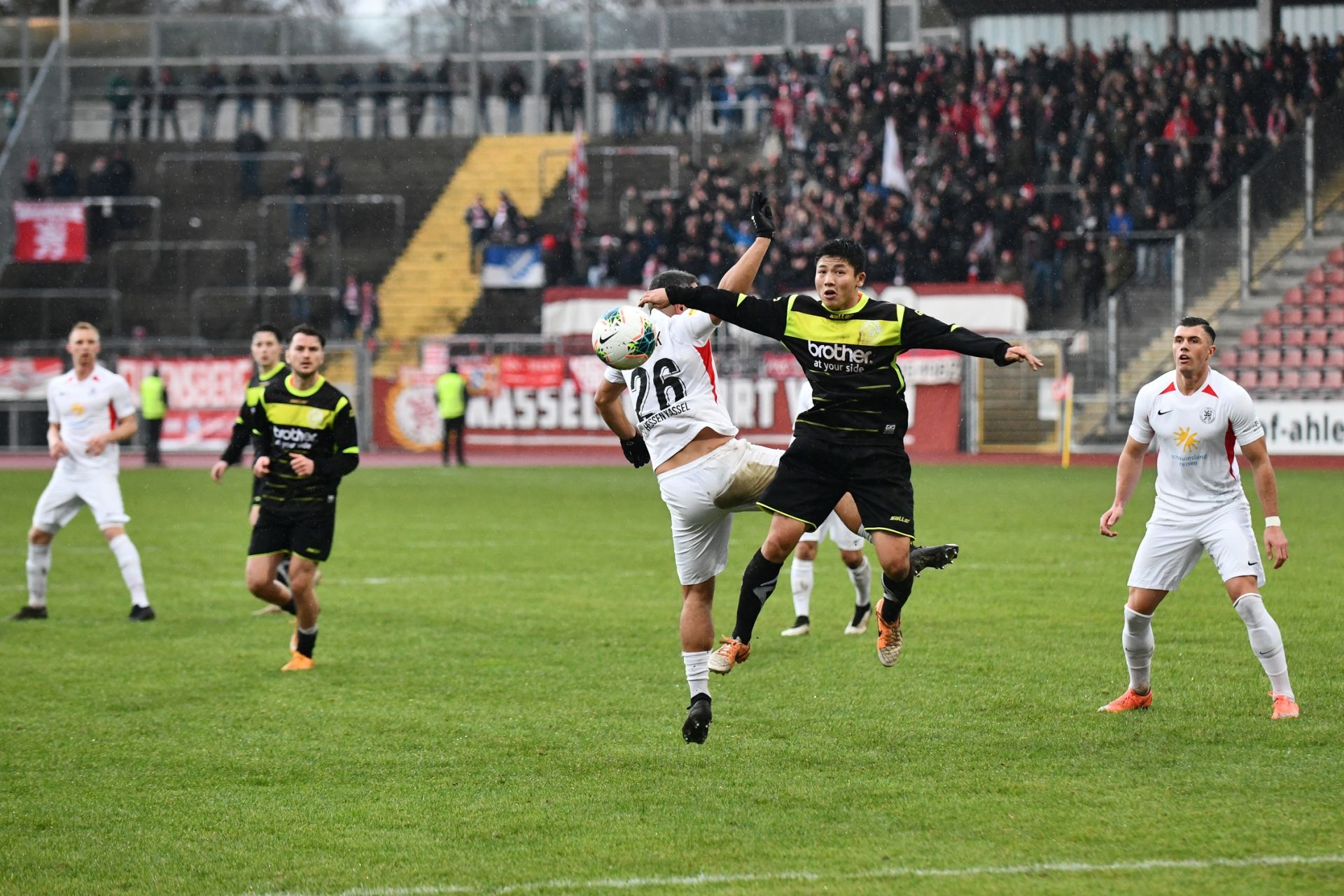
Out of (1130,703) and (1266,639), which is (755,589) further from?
(1266,639)

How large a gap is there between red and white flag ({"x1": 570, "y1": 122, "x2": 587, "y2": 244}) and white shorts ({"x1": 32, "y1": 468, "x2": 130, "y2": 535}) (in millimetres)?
24347

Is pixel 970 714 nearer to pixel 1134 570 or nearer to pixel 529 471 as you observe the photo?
pixel 1134 570

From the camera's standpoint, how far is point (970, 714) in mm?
8133

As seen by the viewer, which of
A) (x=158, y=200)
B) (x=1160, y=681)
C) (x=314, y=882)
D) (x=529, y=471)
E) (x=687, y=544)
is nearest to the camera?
(x=314, y=882)

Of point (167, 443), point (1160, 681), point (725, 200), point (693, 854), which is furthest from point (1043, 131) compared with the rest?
point (693, 854)

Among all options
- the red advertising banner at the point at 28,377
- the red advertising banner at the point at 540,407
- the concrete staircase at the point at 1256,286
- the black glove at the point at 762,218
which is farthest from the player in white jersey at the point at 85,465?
the red advertising banner at the point at 28,377

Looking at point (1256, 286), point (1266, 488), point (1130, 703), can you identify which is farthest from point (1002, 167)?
point (1130, 703)

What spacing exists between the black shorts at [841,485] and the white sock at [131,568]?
21.9ft

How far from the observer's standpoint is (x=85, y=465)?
12.5m

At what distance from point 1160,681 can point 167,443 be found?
1132 inches

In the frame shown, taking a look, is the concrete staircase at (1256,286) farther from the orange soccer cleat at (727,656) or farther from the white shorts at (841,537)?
the orange soccer cleat at (727,656)

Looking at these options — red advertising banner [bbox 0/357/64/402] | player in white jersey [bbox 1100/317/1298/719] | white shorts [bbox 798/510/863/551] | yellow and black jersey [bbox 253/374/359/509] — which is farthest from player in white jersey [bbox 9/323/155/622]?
red advertising banner [bbox 0/357/64/402]

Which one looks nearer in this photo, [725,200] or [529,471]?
[529,471]

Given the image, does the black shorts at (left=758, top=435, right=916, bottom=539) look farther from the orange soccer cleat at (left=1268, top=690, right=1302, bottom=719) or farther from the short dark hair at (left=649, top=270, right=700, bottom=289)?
the orange soccer cleat at (left=1268, top=690, right=1302, bottom=719)
